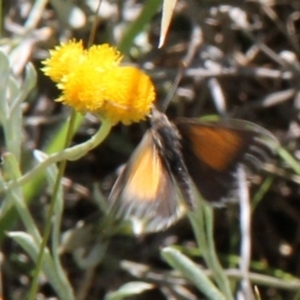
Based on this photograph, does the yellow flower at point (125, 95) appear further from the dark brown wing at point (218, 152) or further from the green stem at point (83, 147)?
the dark brown wing at point (218, 152)

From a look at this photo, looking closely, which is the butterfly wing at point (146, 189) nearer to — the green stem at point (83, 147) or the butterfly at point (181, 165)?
the butterfly at point (181, 165)

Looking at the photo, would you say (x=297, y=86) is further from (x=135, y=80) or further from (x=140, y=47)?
(x=135, y=80)

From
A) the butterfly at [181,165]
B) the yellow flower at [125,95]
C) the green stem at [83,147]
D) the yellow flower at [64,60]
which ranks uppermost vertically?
the yellow flower at [64,60]

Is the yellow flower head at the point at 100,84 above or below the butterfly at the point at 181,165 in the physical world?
above

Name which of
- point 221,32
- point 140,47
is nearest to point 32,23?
point 140,47

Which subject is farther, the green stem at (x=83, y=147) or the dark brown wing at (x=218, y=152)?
the dark brown wing at (x=218, y=152)

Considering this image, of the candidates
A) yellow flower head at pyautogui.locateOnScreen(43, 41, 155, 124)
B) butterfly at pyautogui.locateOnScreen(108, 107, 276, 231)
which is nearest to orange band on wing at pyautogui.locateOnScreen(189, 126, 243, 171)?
butterfly at pyautogui.locateOnScreen(108, 107, 276, 231)

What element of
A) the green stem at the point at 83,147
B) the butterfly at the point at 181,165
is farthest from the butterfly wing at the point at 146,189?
the green stem at the point at 83,147

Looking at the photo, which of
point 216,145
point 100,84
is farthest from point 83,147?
point 216,145
